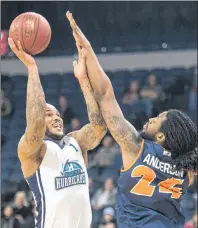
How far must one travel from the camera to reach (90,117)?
16.2ft

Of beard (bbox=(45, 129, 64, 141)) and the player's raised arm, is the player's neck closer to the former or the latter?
beard (bbox=(45, 129, 64, 141))

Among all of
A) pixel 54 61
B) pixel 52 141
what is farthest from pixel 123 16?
pixel 52 141

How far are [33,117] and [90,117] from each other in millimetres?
518

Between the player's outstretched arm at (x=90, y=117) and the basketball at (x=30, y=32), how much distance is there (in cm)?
30

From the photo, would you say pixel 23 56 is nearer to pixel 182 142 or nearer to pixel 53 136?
pixel 53 136

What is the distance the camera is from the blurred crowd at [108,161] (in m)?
9.60

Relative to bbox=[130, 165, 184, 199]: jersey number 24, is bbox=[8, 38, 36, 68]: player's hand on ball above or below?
above

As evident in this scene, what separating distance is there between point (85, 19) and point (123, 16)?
72cm

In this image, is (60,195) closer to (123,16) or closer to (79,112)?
(79,112)

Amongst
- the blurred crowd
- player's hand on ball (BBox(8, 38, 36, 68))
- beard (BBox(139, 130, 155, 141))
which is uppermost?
player's hand on ball (BBox(8, 38, 36, 68))

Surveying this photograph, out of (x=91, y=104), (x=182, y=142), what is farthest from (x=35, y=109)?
(x=182, y=142)

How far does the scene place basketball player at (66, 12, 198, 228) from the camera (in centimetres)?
438

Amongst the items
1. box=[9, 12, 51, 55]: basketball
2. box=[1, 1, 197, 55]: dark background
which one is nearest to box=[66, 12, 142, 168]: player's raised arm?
box=[9, 12, 51, 55]: basketball

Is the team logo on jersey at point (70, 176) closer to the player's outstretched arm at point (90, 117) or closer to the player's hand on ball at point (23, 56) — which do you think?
the player's outstretched arm at point (90, 117)
